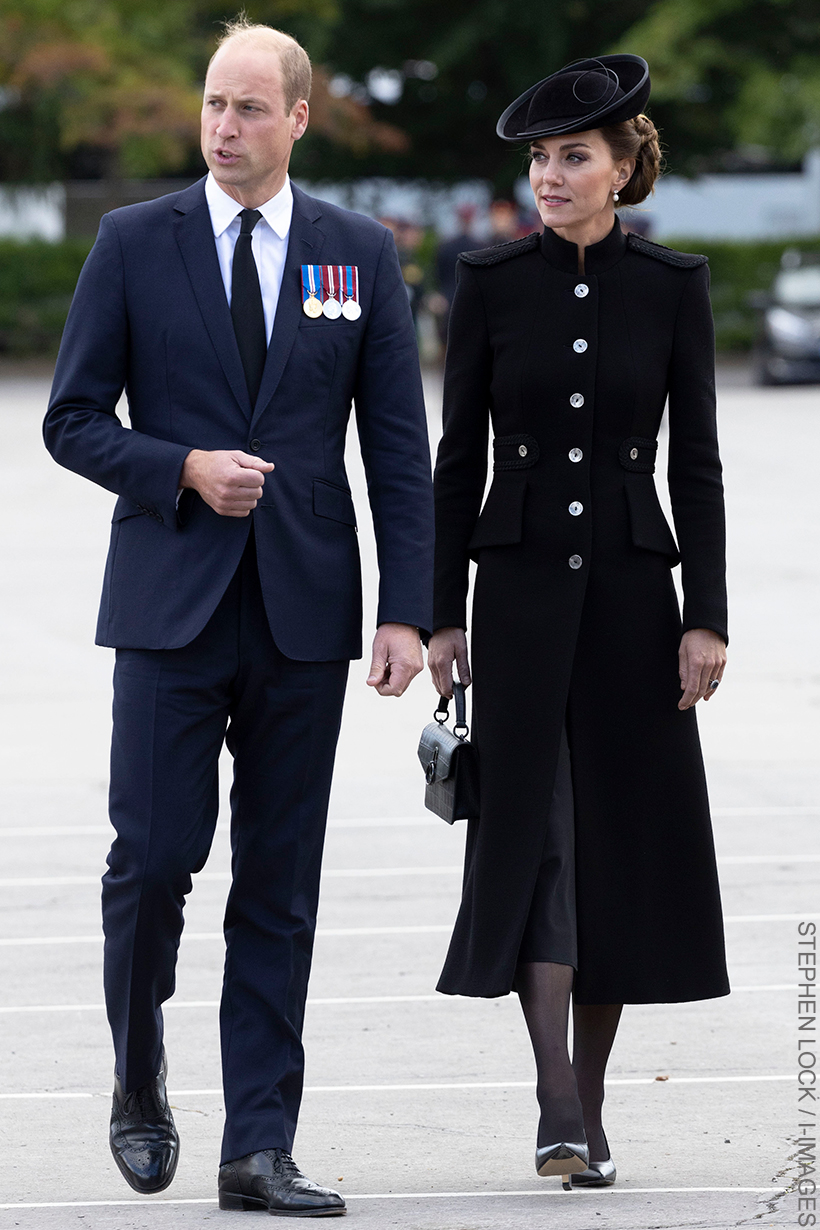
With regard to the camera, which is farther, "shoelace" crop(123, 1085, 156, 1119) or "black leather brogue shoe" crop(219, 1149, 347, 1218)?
"shoelace" crop(123, 1085, 156, 1119)

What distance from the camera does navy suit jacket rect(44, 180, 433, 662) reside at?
3924 millimetres

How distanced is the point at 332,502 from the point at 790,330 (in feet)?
77.6

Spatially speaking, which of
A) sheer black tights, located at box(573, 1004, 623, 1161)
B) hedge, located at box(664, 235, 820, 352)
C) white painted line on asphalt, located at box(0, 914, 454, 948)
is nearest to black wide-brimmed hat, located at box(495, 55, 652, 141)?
sheer black tights, located at box(573, 1004, 623, 1161)

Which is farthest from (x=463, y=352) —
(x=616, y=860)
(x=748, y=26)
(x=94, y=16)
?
(x=748, y=26)

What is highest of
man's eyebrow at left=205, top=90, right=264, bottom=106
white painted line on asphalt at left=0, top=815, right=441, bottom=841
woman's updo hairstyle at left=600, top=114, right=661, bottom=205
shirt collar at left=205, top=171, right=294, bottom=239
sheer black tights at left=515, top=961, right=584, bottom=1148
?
man's eyebrow at left=205, top=90, right=264, bottom=106

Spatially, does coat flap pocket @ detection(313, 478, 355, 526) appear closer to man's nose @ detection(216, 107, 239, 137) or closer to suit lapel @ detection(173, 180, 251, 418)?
suit lapel @ detection(173, 180, 251, 418)

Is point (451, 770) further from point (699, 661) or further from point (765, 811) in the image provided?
point (765, 811)

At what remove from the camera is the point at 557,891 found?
4129 mm

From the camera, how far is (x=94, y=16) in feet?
111

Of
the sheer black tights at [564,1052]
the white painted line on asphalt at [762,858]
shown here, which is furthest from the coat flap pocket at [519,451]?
the white painted line on asphalt at [762,858]

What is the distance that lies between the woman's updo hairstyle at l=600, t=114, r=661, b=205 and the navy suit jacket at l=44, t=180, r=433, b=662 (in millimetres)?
565

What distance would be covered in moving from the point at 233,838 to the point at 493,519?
2.68ft

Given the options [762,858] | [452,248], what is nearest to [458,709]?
[762,858]

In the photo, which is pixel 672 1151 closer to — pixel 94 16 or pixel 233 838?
pixel 233 838
